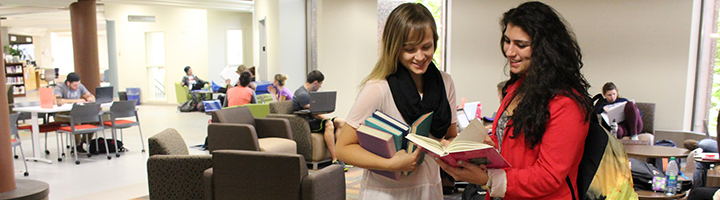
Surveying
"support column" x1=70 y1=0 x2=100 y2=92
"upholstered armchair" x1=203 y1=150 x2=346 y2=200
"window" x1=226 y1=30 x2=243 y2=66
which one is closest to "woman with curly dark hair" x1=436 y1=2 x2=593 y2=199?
"upholstered armchair" x1=203 y1=150 x2=346 y2=200

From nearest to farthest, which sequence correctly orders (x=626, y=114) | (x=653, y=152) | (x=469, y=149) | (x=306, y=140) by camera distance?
(x=469, y=149) < (x=653, y=152) < (x=306, y=140) < (x=626, y=114)

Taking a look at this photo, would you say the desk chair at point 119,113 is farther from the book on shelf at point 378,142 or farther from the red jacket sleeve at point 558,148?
the red jacket sleeve at point 558,148

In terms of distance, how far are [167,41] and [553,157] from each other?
16203mm

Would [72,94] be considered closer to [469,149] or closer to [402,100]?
[402,100]

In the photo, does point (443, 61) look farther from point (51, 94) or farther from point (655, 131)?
point (51, 94)

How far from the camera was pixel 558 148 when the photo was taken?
1241 mm

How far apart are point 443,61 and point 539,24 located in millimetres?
6901

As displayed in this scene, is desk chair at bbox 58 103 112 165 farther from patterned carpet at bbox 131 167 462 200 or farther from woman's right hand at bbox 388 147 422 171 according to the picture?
woman's right hand at bbox 388 147 422 171

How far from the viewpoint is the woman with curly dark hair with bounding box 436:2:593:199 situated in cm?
125

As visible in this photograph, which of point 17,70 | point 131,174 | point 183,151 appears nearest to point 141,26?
point 17,70

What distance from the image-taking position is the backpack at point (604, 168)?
1.28 m

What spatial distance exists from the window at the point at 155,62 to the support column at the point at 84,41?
589 centimetres

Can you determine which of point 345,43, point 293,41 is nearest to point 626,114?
point 345,43

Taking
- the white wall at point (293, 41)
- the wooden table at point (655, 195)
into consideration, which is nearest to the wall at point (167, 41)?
the white wall at point (293, 41)
